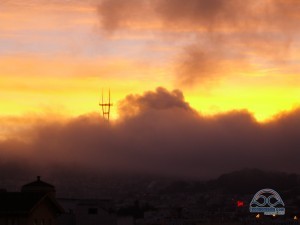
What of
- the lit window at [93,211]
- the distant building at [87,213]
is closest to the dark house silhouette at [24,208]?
the distant building at [87,213]

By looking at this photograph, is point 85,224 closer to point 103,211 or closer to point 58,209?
point 103,211

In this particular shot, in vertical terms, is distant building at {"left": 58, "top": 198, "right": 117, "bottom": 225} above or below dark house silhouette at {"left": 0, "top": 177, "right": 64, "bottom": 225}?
above

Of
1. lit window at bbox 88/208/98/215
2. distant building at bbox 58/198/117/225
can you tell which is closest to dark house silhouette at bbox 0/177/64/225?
distant building at bbox 58/198/117/225

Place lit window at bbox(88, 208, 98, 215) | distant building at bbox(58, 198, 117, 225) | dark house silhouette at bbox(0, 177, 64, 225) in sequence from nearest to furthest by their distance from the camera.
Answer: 1. dark house silhouette at bbox(0, 177, 64, 225)
2. distant building at bbox(58, 198, 117, 225)
3. lit window at bbox(88, 208, 98, 215)

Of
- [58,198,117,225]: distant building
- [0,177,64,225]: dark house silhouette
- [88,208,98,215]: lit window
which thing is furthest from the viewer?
[88,208,98,215]: lit window

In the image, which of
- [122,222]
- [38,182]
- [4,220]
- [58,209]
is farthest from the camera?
[122,222]

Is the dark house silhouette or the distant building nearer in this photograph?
the dark house silhouette

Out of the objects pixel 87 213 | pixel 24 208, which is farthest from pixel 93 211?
pixel 24 208

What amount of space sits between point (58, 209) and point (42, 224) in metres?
3.52

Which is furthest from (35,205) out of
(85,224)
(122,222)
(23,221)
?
(122,222)

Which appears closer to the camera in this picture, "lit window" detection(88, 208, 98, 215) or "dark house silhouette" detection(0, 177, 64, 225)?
"dark house silhouette" detection(0, 177, 64, 225)

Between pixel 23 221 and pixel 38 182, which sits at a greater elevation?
pixel 38 182

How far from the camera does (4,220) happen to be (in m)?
88.1

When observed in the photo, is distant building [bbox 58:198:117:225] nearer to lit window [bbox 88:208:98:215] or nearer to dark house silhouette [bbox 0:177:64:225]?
lit window [bbox 88:208:98:215]
